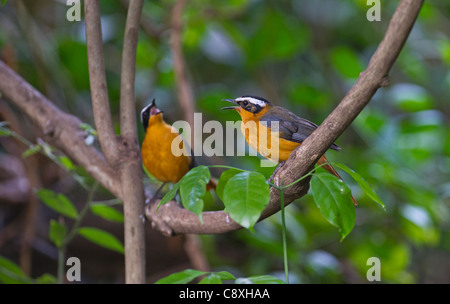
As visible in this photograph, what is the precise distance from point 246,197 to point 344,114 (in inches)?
7.7

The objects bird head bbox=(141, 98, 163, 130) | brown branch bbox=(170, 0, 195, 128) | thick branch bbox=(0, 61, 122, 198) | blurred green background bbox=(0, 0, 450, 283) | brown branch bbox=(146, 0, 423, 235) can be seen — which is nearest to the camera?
brown branch bbox=(146, 0, 423, 235)

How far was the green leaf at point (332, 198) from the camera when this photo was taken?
0.73 metres

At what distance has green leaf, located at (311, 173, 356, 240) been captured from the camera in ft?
2.41

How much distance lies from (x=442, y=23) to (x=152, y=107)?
102 inches

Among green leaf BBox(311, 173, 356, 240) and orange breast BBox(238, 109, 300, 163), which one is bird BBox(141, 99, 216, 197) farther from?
green leaf BBox(311, 173, 356, 240)

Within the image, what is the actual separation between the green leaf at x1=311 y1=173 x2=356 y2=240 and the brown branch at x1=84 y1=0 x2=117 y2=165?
0.58 metres

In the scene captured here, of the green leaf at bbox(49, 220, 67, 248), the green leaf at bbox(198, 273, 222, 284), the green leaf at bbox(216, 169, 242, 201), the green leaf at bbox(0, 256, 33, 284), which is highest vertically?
the green leaf at bbox(49, 220, 67, 248)

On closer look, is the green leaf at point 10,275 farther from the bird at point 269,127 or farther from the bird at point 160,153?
the bird at point 269,127

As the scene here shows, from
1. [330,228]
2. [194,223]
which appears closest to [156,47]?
[330,228]

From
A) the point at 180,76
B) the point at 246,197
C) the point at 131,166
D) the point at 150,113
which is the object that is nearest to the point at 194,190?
the point at 246,197

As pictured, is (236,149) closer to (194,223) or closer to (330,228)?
(194,223)

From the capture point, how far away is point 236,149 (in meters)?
1.57

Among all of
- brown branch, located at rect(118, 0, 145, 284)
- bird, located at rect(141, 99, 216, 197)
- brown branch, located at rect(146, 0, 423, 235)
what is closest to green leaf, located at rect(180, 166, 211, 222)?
brown branch, located at rect(146, 0, 423, 235)
